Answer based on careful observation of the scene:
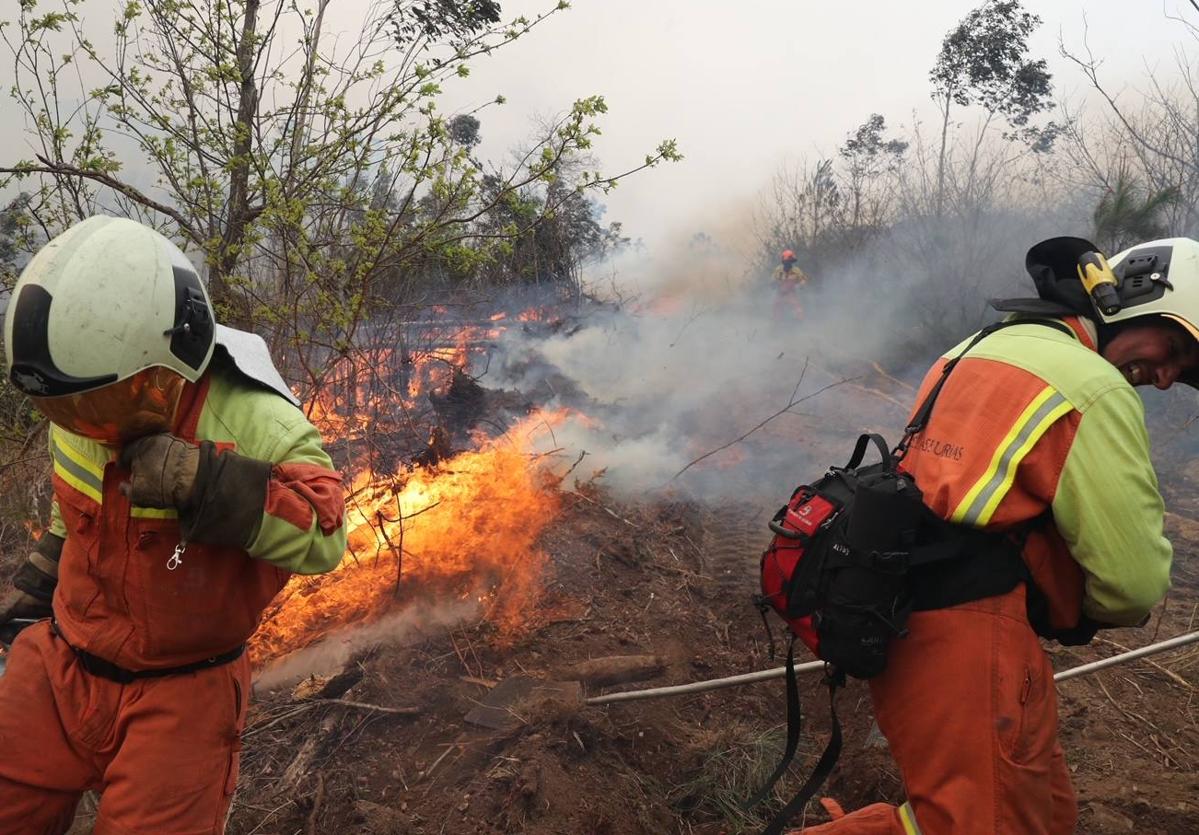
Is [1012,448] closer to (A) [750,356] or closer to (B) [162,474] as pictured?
(B) [162,474]

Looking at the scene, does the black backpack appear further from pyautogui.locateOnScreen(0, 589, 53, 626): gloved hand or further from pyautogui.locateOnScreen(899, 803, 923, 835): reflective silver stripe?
pyautogui.locateOnScreen(0, 589, 53, 626): gloved hand

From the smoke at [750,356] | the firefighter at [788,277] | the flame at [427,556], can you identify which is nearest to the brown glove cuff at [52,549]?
the flame at [427,556]

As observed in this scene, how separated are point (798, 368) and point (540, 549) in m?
8.41

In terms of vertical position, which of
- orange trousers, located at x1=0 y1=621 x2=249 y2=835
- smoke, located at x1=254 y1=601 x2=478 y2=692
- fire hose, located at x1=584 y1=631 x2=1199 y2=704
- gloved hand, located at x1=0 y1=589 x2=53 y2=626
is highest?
gloved hand, located at x1=0 y1=589 x2=53 y2=626

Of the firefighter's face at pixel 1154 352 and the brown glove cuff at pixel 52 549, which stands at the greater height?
the firefighter's face at pixel 1154 352

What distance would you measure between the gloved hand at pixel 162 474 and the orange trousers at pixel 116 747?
0.59 meters

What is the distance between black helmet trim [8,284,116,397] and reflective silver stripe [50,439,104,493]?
32cm

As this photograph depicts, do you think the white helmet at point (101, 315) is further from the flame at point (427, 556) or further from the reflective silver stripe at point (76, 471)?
the flame at point (427, 556)

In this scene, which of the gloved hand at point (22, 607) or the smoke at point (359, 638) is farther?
the smoke at point (359, 638)

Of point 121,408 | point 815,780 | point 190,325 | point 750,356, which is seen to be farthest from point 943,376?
point 750,356

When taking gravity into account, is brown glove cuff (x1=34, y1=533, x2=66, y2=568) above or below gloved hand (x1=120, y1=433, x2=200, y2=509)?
below

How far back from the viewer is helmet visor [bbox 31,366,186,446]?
170cm

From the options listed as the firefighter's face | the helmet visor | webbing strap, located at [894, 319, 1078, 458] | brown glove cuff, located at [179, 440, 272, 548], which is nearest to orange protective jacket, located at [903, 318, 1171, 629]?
webbing strap, located at [894, 319, 1078, 458]

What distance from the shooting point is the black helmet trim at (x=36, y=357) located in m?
1.64
